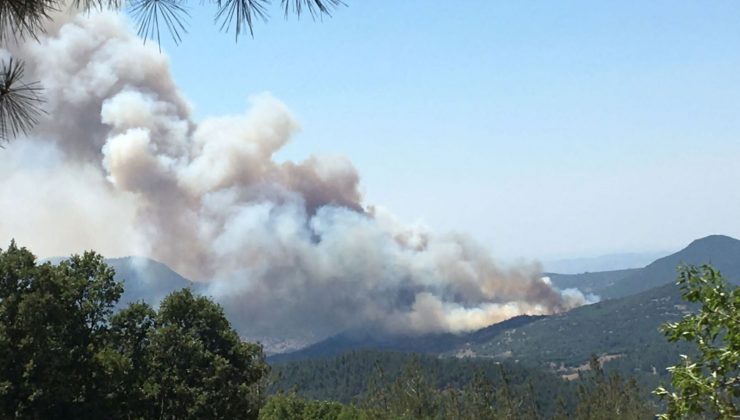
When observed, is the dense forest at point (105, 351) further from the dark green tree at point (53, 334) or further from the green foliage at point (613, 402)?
the green foliage at point (613, 402)

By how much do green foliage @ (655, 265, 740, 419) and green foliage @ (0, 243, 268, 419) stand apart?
90.6 ft

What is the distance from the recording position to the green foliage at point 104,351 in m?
30.7

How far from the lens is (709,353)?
10.6 m

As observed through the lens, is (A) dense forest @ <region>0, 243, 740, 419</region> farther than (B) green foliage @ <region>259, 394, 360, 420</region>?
No

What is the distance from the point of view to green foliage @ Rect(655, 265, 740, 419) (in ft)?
33.7

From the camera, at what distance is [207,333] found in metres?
41.2

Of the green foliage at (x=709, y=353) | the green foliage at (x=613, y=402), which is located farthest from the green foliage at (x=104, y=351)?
the green foliage at (x=613, y=402)

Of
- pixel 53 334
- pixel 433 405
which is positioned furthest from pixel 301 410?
pixel 53 334

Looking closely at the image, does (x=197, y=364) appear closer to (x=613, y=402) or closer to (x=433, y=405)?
(x=613, y=402)

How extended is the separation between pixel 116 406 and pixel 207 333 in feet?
23.4

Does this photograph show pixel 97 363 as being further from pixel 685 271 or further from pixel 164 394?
pixel 685 271

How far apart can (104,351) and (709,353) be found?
3110 centimetres

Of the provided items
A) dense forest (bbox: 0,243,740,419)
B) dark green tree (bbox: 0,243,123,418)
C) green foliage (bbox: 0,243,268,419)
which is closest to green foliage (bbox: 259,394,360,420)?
→ dense forest (bbox: 0,243,740,419)

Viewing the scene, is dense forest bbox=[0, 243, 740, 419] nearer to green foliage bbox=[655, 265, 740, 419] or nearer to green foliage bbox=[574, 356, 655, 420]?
green foliage bbox=[655, 265, 740, 419]
